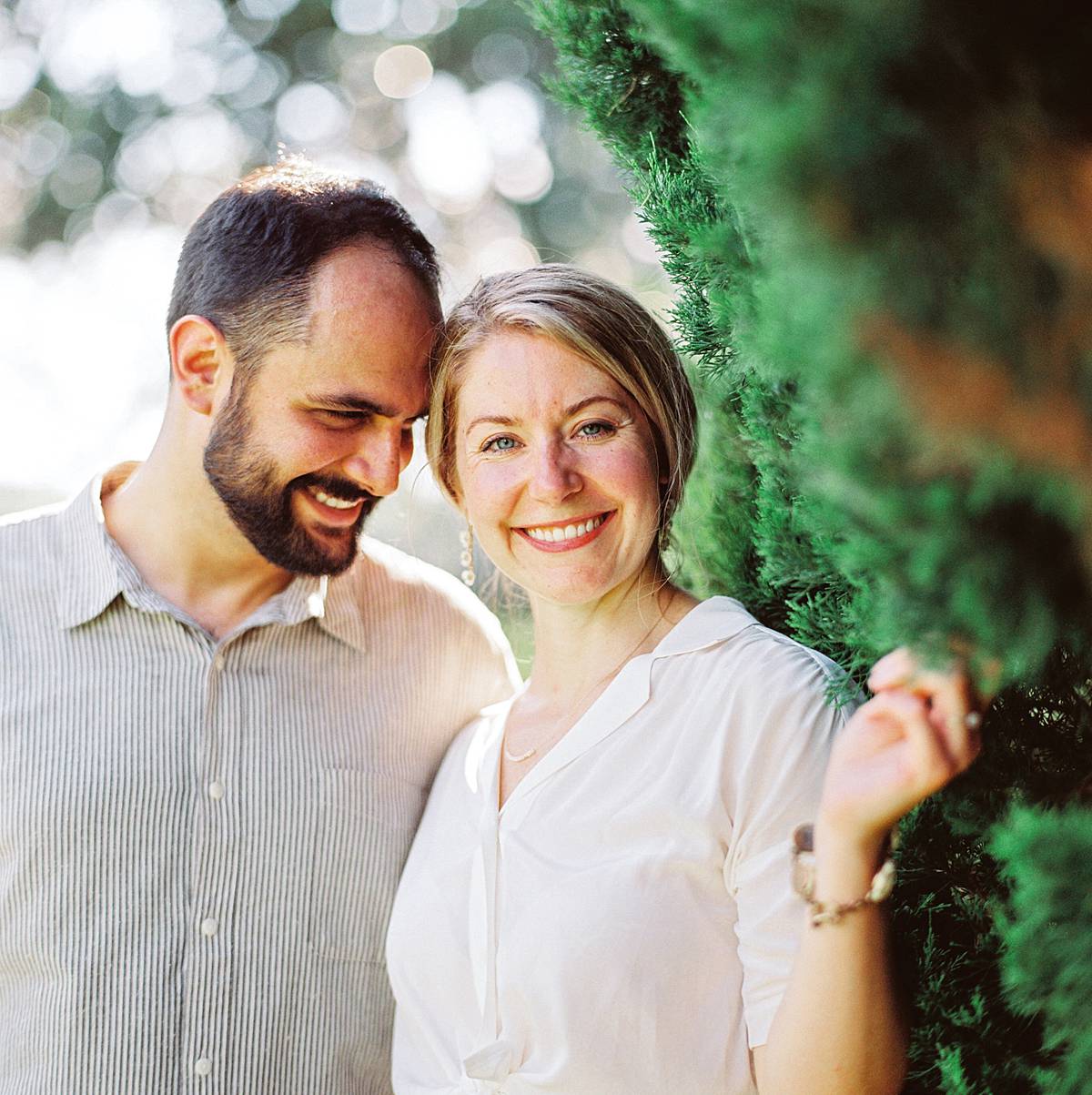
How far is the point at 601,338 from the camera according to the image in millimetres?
2371

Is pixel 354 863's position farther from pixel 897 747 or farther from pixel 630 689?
pixel 897 747

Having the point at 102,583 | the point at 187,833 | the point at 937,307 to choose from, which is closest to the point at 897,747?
the point at 937,307

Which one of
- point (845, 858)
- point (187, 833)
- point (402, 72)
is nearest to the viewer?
point (845, 858)

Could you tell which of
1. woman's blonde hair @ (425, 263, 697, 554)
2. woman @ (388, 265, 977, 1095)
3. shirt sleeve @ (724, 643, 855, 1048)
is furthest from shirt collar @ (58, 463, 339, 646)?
shirt sleeve @ (724, 643, 855, 1048)

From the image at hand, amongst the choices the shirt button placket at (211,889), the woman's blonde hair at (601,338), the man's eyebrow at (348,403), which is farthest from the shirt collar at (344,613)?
the woman's blonde hair at (601,338)

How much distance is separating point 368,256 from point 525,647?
2948mm

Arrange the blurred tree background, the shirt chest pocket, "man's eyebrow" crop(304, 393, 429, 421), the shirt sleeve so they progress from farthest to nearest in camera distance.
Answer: the blurred tree background, "man's eyebrow" crop(304, 393, 429, 421), the shirt chest pocket, the shirt sleeve

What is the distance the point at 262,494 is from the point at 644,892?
132cm

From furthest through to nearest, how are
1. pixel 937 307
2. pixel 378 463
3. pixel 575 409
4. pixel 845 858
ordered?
pixel 378 463
pixel 575 409
pixel 845 858
pixel 937 307

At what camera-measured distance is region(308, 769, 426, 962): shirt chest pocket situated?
252 centimetres

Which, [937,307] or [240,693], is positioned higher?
[937,307]

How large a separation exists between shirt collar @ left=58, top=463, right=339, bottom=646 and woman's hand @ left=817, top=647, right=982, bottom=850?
162 centimetres

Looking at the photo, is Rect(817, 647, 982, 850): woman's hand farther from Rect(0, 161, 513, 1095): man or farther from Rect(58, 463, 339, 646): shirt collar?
Rect(58, 463, 339, 646): shirt collar

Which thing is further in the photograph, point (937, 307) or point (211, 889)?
point (211, 889)
